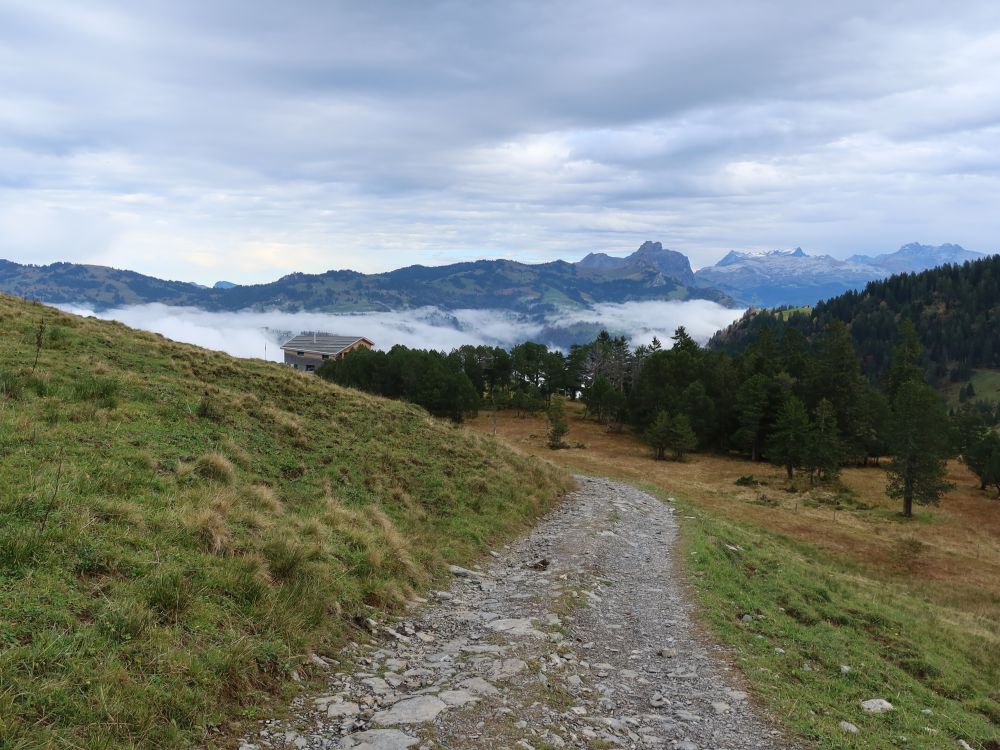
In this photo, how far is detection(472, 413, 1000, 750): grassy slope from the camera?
9.94m

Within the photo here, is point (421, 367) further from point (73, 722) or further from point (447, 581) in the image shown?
point (73, 722)

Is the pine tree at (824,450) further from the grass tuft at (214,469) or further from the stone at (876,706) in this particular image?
the grass tuft at (214,469)

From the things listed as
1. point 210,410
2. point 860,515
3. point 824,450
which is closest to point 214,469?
point 210,410

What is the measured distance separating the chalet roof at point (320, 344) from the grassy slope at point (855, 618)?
4377 inches

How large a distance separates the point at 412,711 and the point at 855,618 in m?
14.8

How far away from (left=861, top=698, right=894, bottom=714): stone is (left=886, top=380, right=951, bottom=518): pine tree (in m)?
53.1

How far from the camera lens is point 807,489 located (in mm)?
59719

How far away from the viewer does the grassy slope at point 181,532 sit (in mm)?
6457

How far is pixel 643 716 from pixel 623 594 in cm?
641

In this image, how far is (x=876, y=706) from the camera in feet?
33.4

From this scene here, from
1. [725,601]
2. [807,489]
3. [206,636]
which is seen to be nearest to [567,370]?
[807,489]

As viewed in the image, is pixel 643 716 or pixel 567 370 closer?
pixel 643 716

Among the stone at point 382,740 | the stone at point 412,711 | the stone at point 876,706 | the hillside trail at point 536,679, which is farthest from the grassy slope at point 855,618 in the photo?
the stone at point 382,740

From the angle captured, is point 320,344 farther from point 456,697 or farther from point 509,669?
point 456,697
